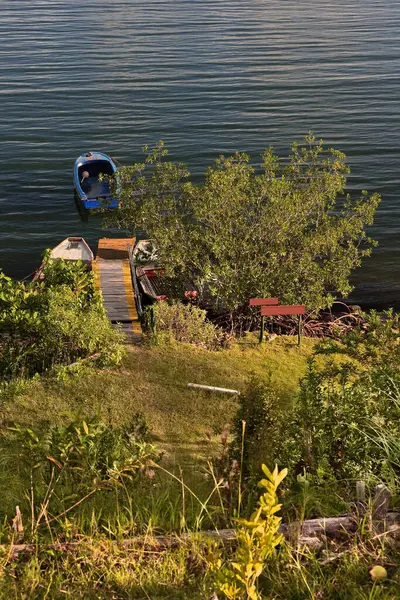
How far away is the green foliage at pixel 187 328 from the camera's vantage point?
15.0m

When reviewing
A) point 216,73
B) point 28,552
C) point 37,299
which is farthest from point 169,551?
point 216,73

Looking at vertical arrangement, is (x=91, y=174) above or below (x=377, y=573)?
above

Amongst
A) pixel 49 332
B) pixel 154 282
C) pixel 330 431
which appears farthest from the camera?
pixel 154 282

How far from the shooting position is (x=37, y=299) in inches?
537

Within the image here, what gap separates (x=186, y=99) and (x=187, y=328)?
31961 millimetres

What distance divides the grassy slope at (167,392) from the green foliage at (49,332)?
66cm

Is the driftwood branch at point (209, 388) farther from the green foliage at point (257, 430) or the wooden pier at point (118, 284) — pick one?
the green foliage at point (257, 430)

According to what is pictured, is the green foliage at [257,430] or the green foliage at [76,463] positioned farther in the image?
the green foliage at [257,430]

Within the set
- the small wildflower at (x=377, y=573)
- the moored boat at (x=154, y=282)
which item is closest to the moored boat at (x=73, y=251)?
the moored boat at (x=154, y=282)

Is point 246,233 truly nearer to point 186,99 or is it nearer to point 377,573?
point 377,573

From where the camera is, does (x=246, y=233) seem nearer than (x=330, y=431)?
No

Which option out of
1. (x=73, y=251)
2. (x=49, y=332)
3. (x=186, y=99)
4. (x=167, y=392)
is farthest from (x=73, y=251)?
(x=186, y=99)

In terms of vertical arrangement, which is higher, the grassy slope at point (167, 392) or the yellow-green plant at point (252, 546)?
the yellow-green plant at point (252, 546)

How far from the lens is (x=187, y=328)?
49.8 feet
